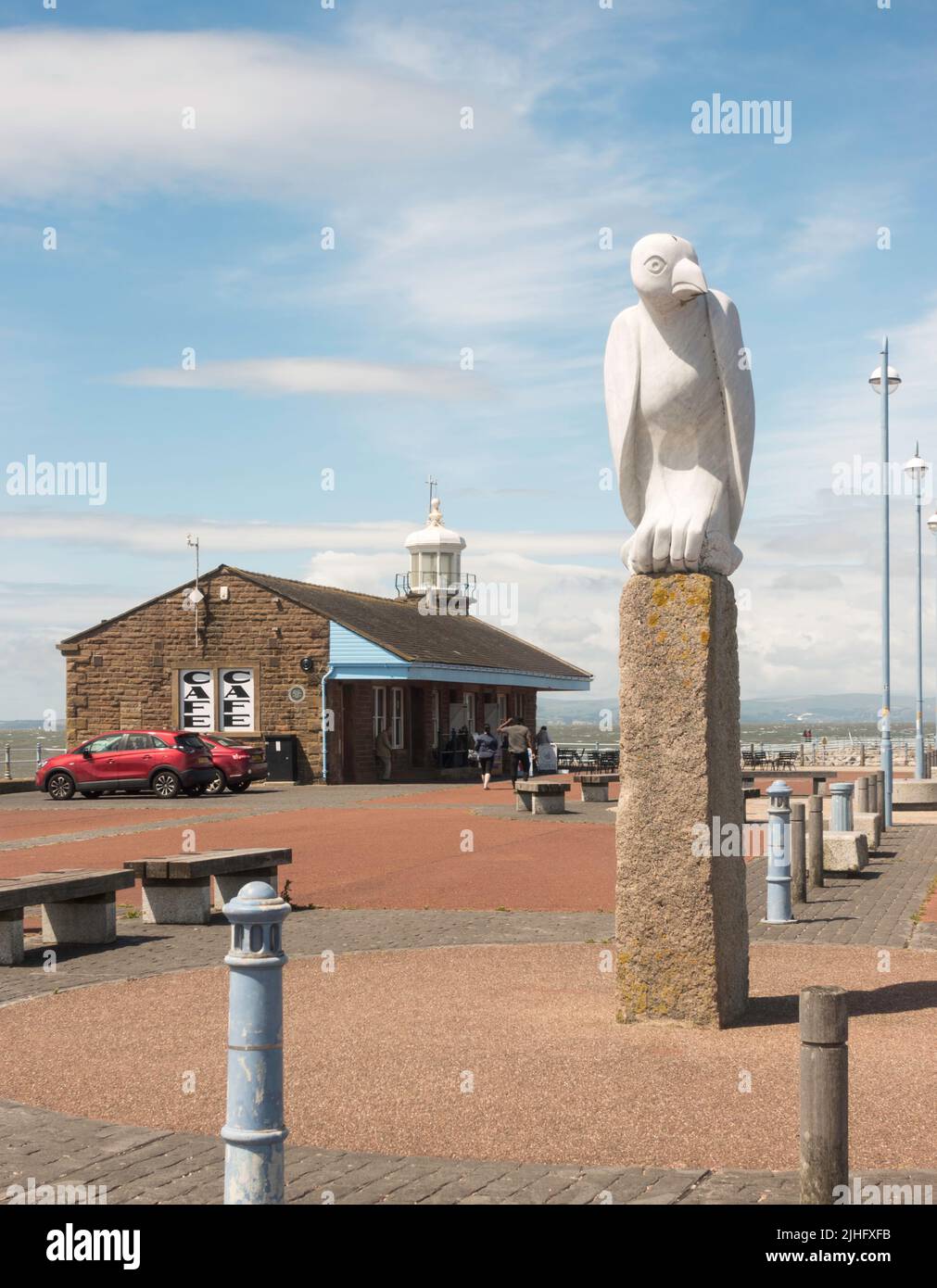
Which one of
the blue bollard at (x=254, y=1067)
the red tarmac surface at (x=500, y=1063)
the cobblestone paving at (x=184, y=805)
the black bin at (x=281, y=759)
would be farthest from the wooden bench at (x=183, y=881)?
the black bin at (x=281, y=759)

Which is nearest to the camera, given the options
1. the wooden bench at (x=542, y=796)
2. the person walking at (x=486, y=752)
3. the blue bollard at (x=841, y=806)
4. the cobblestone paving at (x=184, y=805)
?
the blue bollard at (x=841, y=806)

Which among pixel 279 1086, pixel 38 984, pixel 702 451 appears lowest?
pixel 38 984

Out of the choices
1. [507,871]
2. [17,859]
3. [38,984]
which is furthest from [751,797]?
[38,984]

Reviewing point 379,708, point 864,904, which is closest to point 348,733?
point 379,708

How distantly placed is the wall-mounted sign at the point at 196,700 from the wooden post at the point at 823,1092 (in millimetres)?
34365

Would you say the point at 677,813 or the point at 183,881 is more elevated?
the point at 677,813

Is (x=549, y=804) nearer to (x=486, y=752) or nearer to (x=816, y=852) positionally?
(x=486, y=752)

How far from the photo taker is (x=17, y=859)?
17375mm

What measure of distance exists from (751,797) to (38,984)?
18.0m

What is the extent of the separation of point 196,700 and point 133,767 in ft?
23.1

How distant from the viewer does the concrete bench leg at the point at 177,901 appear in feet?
40.8

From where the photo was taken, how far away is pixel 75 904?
1148 centimetres

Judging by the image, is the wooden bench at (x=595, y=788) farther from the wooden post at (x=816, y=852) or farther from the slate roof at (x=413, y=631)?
the wooden post at (x=816, y=852)

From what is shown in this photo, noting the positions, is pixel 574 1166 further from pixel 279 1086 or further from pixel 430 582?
pixel 430 582
